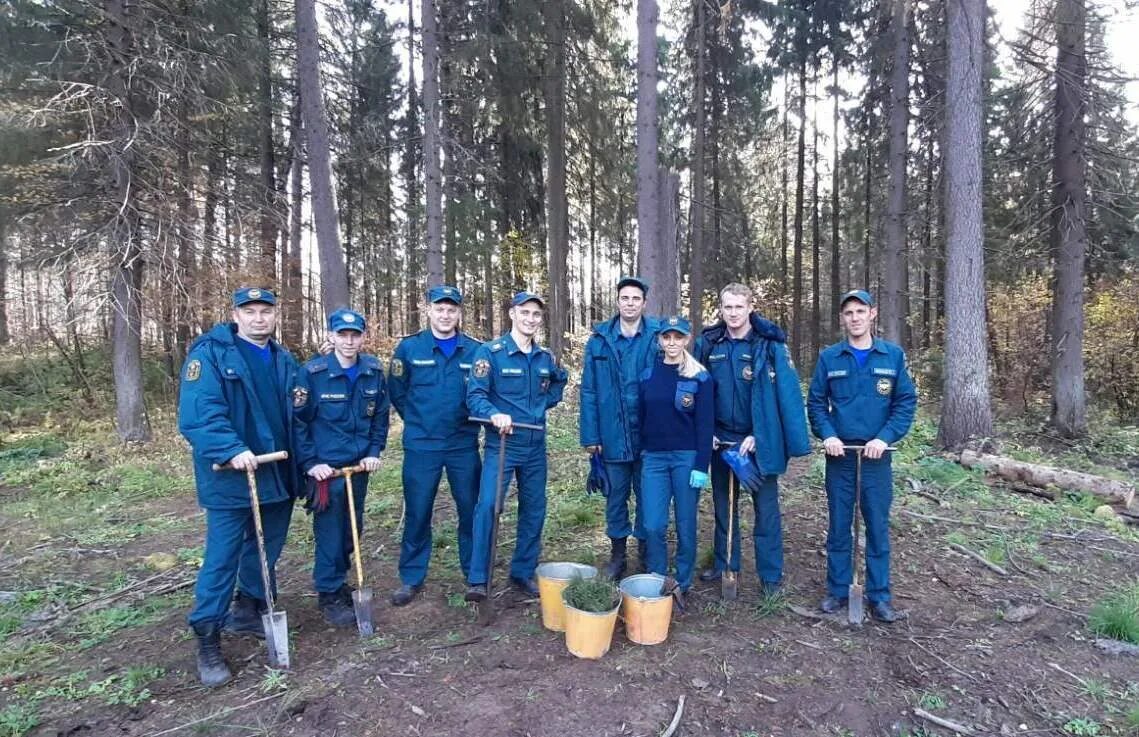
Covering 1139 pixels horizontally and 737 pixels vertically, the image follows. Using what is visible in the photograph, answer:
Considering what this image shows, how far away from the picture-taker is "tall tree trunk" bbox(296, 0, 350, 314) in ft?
29.7

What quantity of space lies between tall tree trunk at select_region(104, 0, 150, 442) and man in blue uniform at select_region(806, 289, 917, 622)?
31.2 feet

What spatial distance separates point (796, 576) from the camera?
4.64 metres

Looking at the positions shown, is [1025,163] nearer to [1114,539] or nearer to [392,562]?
[1114,539]

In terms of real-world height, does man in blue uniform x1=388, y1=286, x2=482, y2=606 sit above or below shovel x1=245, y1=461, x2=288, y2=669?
above

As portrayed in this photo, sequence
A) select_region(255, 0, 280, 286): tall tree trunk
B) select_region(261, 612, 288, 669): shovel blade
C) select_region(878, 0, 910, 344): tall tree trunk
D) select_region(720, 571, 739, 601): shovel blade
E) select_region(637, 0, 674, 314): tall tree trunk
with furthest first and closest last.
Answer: select_region(878, 0, 910, 344): tall tree trunk → select_region(255, 0, 280, 286): tall tree trunk → select_region(637, 0, 674, 314): tall tree trunk → select_region(720, 571, 739, 601): shovel blade → select_region(261, 612, 288, 669): shovel blade

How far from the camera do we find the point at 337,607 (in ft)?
13.5

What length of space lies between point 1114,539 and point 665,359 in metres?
4.58

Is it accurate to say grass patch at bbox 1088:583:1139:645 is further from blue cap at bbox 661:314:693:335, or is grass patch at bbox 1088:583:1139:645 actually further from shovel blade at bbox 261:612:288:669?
shovel blade at bbox 261:612:288:669

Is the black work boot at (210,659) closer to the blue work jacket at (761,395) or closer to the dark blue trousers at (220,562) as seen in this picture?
the dark blue trousers at (220,562)

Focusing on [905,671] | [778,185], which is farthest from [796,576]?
[778,185]

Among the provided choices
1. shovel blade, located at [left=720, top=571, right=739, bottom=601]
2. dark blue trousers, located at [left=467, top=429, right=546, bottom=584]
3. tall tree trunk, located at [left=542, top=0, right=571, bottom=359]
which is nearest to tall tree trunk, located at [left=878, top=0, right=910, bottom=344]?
tall tree trunk, located at [left=542, top=0, right=571, bottom=359]

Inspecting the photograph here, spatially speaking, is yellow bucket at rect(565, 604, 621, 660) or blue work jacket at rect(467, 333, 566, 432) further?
blue work jacket at rect(467, 333, 566, 432)

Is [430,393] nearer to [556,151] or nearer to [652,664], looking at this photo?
[652,664]

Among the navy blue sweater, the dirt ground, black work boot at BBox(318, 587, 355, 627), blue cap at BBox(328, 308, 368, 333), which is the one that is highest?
blue cap at BBox(328, 308, 368, 333)
